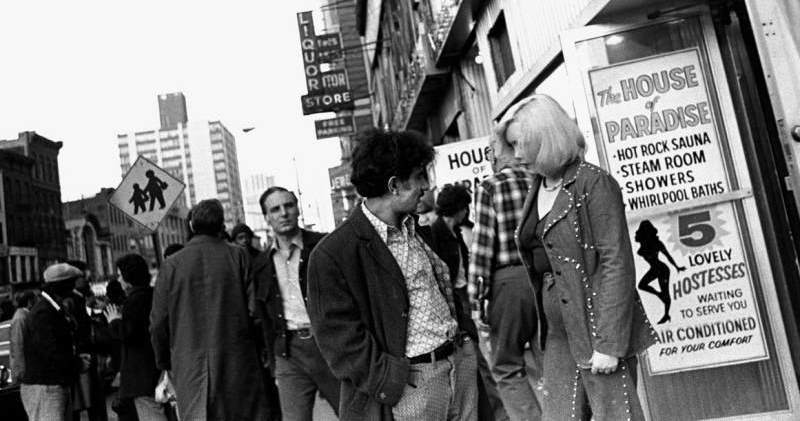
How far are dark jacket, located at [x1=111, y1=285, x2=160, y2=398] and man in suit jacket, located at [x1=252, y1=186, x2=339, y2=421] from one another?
45.0 inches

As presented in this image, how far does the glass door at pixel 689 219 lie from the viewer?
17.8ft

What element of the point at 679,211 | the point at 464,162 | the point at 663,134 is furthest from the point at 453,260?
the point at 464,162

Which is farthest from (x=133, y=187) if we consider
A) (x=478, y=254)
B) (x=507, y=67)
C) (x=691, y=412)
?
(x=691, y=412)

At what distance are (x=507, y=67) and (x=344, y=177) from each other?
39106 millimetres

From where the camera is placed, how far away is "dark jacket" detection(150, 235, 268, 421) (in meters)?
5.88

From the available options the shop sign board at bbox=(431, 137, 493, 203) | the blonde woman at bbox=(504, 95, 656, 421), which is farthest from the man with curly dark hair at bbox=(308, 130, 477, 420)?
the shop sign board at bbox=(431, 137, 493, 203)

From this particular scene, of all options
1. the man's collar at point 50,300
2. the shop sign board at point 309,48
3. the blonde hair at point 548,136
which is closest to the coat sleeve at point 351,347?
the blonde hair at point 548,136

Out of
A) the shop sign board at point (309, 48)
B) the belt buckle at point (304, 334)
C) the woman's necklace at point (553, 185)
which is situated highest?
the shop sign board at point (309, 48)

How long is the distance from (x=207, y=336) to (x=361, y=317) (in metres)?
3.12

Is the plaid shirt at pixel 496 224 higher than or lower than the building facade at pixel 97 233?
lower

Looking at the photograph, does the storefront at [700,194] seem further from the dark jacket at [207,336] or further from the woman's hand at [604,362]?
the dark jacket at [207,336]

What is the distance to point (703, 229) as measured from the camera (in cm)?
552

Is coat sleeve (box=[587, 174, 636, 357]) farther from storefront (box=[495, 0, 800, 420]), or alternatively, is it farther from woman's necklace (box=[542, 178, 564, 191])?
storefront (box=[495, 0, 800, 420])

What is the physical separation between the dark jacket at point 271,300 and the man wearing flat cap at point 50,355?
276 centimetres
